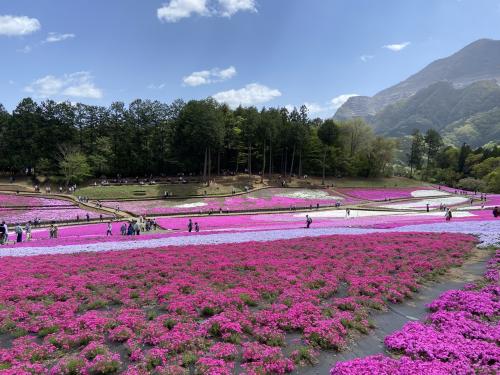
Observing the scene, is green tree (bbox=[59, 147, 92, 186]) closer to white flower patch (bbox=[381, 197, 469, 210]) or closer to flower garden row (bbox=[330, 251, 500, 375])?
white flower patch (bbox=[381, 197, 469, 210])

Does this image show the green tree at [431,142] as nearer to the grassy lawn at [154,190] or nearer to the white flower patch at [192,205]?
the grassy lawn at [154,190]

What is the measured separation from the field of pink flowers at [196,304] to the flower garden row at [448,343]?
1240 millimetres

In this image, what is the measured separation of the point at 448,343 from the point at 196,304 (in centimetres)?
794

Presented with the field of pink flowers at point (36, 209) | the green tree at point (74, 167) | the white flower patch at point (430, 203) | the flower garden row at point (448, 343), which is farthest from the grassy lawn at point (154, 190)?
the flower garden row at point (448, 343)

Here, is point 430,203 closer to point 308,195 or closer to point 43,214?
point 308,195

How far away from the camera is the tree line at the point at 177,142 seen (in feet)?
271

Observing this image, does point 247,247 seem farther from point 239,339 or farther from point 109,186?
point 109,186

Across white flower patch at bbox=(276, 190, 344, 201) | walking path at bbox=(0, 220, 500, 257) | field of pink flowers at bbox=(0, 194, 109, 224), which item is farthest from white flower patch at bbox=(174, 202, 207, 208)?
walking path at bbox=(0, 220, 500, 257)

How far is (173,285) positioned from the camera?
49.7 feet

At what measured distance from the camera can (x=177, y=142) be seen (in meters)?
89.8

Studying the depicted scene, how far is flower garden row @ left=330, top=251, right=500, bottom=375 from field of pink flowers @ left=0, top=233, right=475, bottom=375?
1240 millimetres

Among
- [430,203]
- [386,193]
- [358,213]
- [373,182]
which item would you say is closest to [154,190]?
[358,213]

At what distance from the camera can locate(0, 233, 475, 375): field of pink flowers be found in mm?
9484

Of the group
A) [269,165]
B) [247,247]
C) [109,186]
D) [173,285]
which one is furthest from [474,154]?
[173,285]
